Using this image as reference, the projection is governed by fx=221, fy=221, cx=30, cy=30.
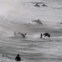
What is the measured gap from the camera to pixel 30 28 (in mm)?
4648

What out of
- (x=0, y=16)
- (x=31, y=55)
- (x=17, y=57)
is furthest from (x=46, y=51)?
(x=0, y=16)

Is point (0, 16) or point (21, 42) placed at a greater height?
point (0, 16)

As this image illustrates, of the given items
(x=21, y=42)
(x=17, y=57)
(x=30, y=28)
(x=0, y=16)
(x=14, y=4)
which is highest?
(x=14, y=4)

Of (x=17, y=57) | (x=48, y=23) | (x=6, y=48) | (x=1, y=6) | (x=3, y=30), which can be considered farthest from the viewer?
(x=1, y=6)

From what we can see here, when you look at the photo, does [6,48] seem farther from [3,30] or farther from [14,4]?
[14,4]

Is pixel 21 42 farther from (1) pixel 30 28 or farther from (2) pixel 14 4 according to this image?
(2) pixel 14 4

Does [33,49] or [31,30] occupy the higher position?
[31,30]

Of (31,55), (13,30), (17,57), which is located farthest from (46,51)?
(13,30)

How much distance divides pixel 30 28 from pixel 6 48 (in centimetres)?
82

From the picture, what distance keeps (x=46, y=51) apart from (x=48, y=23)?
1.02m

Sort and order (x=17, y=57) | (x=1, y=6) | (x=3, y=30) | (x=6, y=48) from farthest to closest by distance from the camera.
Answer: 1. (x=1, y=6)
2. (x=3, y=30)
3. (x=6, y=48)
4. (x=17, y=57)

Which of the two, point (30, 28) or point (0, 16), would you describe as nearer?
point (30, 28)

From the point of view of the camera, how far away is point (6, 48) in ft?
13.3

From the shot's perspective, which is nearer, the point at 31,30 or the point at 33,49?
the point at 33,49
